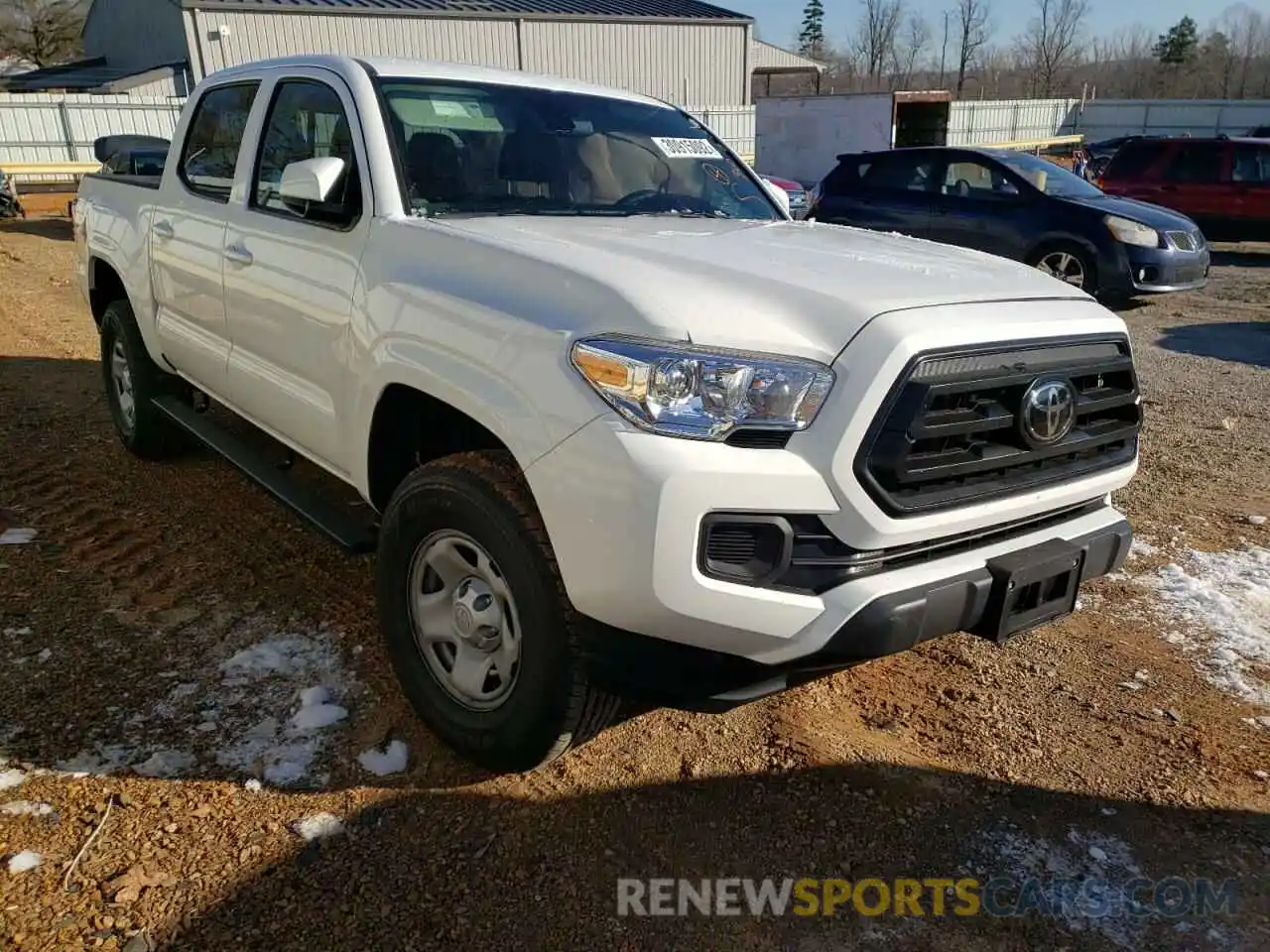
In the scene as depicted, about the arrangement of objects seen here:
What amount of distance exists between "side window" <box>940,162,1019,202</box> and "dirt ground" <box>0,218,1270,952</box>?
24.7 feet

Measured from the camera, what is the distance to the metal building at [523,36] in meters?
24.6

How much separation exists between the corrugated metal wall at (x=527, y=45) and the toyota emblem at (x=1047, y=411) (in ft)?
73.0

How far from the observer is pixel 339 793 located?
276 centimetres

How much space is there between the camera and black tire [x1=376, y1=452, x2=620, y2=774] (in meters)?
2.40

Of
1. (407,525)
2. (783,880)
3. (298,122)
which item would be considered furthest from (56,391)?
(783,880)

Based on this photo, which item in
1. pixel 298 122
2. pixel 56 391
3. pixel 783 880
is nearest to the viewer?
pixel 783 880

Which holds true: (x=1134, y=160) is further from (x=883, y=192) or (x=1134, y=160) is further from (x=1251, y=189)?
(x=883, y=192)

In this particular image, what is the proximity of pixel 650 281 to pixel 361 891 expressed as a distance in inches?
64.8

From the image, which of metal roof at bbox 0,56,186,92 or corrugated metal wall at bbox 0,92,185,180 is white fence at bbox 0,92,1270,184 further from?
metal roof at bbox 0,56,186,92

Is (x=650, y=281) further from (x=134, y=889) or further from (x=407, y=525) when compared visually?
(x=134, y=889)

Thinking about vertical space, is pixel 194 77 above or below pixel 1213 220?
above

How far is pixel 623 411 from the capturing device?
87.2 inches

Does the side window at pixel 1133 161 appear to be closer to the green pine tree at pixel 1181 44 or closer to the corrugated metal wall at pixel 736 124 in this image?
the corrugated metal wall at pixel 736 124

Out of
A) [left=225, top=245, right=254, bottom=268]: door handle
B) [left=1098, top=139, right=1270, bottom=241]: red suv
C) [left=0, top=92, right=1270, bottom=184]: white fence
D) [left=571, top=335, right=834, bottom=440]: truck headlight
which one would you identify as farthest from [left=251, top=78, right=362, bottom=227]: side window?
[left=0, top=92, right=1270, bottom=184]: white fence
